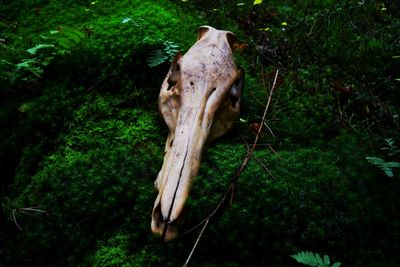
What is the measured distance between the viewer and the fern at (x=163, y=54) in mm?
3578

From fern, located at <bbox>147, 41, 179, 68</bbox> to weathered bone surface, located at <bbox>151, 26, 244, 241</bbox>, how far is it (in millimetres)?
281

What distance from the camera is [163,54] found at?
3.71 metres

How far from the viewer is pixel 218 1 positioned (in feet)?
18.0

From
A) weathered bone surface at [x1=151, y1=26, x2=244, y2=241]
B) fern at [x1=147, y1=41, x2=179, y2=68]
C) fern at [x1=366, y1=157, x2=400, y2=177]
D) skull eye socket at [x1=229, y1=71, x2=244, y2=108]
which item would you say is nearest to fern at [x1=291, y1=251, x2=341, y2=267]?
weathered bone surface at [x1=151, y1=26, x2=244, y2=241]

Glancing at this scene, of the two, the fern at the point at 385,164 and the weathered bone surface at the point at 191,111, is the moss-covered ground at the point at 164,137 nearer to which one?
the fern at the point at 385,164

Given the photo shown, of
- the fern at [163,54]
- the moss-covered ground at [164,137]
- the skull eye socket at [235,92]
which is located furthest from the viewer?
the fern at [163,54]

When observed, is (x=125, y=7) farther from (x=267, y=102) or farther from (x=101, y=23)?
(x=267, y=102)

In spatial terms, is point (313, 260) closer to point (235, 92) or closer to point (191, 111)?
point (191, 111)

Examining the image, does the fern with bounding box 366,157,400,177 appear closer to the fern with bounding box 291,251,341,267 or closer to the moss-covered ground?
the moss-covered ground

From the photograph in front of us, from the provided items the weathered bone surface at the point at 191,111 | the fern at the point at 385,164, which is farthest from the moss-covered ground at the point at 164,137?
the weathered bone surface at the point at 191,111

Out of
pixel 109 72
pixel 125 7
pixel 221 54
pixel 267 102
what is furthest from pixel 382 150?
pixel 125 7

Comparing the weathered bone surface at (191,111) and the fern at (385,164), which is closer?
the weathered bone surface at (191,111)

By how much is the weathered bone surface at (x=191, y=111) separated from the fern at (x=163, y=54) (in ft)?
0.92

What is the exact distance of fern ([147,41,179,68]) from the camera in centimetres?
358
